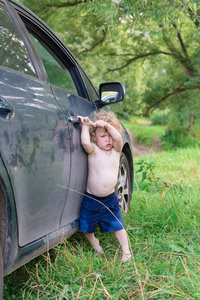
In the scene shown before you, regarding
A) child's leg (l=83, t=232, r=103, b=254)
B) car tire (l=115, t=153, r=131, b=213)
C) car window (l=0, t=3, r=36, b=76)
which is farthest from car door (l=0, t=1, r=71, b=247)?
car tire (l=115, t=153, r=131, b=213)

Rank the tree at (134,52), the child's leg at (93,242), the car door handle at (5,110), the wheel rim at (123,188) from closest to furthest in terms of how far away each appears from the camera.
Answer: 1. the car door handle at (5,110)
2. the child's leg at (93,242)
3. the wheel rim at (123,188)
4. the tree at (134,52)

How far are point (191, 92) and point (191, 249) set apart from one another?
10.6 m

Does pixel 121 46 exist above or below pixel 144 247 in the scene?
above

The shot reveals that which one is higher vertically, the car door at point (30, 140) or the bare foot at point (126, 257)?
the car door at point (30, 140)

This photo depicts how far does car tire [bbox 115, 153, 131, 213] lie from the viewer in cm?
343

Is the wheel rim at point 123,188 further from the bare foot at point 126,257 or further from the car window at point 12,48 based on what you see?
the car window at point 12,48

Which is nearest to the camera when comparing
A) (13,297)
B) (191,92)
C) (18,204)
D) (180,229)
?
(18,204)

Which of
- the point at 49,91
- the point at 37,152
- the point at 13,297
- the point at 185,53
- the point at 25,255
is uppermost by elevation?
the point at 185,53

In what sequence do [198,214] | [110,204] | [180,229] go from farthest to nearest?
[198,214] < [180,229] < [110,204]

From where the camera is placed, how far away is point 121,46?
1330 centimetres

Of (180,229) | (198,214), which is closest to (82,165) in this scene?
(180,229)

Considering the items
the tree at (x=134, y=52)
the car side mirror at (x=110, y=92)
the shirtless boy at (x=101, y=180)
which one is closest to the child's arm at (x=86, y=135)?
the shirtless boy at (x=101, y=180)

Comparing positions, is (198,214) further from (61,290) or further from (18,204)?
(18,204)

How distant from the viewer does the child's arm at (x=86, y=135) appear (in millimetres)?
2562
